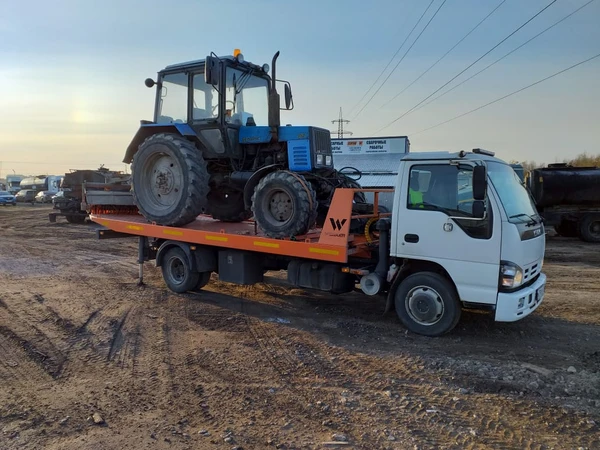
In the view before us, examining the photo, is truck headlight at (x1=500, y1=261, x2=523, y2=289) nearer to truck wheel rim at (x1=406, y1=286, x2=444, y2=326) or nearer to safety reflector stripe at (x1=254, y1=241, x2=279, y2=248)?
truck wheel rim at (x1=406, y1=286, x2=444, y2=326)

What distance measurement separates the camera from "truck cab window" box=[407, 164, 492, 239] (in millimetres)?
5309

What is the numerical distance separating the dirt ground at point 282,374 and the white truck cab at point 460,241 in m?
0.50

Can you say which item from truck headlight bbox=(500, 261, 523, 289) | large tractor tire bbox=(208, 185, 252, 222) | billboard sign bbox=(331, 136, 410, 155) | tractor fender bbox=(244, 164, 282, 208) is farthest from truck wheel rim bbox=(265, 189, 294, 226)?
billboard sign bbox=(331, 136, 410, 155)

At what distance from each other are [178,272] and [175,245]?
50 cm

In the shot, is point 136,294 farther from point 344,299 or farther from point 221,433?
point 221,433

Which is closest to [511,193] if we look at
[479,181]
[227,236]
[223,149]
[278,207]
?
[479,181]

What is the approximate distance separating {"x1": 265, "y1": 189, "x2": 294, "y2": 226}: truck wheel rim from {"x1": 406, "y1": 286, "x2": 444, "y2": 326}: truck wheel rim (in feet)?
6.40

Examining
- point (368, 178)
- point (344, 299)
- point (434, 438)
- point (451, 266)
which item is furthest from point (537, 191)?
point (434, 438)

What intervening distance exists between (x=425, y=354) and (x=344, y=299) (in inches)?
105

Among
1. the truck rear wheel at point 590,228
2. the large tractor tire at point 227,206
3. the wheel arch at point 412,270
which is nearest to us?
the wheel arch at point 412,270

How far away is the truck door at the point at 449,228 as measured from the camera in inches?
207

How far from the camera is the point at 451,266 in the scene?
18.0 feet

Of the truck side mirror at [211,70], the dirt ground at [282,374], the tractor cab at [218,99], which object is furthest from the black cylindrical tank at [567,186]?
the truck side mirror at [211,70]

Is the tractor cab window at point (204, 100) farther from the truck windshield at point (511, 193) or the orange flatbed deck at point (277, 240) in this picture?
the truck windshield at point (511, 193)
